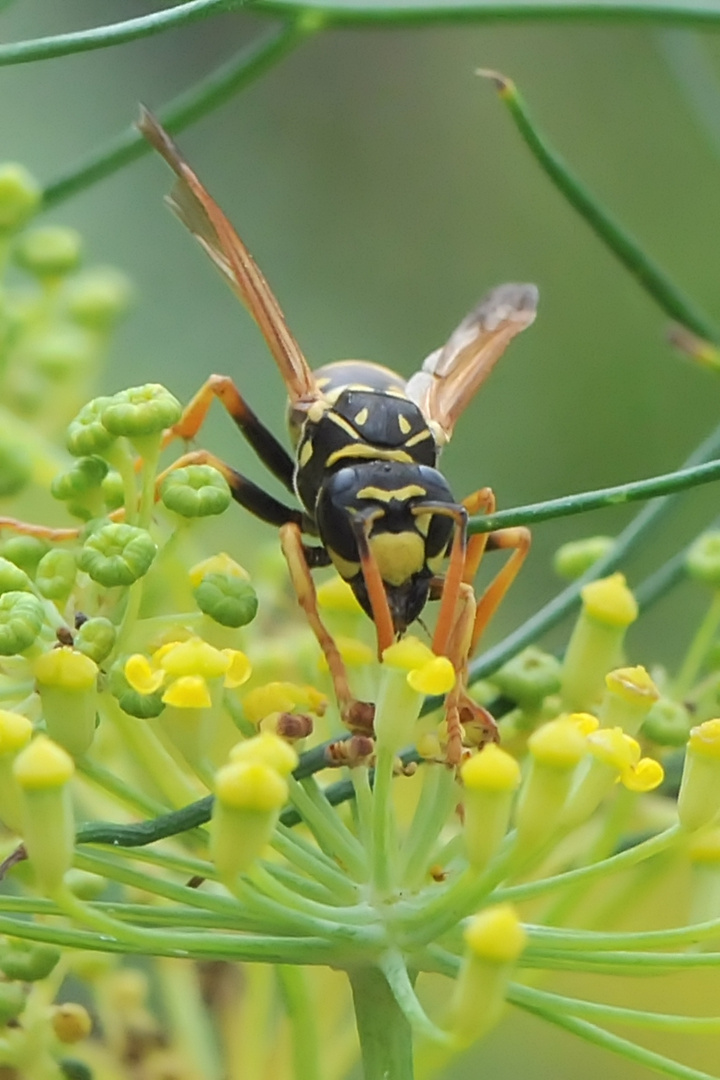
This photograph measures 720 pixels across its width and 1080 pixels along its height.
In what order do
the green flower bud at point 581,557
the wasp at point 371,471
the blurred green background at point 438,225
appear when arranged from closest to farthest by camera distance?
the wasp at point 371,471 → the green flower bud at point 581,557 → the blurred green background at point 438,225

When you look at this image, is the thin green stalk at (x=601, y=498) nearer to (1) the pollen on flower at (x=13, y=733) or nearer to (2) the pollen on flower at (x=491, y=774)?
(2) the pollen on flower at (x=491, y=774)

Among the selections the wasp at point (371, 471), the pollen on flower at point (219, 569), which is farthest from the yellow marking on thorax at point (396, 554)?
the pollen on flower at point (219, 569)

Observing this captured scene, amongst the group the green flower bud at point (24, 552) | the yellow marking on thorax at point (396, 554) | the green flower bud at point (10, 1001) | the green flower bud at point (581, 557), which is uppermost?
the green flower bud at point (24, 552)

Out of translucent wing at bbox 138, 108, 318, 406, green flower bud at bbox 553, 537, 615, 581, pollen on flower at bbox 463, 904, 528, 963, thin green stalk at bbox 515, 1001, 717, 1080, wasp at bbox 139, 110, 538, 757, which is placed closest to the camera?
pollen on flower at bbox 463, 904, 528, 963

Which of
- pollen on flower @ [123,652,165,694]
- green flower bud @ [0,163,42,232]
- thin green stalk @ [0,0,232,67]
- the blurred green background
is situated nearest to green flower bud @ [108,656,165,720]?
pollen on flower @ [123,652,165,694]

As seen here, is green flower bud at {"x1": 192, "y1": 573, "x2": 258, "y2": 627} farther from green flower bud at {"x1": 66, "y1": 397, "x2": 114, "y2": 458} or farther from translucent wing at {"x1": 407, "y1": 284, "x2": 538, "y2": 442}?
translucent wing at {"x1": 407, "y1": 284, "x2": 538, "y2": 442}

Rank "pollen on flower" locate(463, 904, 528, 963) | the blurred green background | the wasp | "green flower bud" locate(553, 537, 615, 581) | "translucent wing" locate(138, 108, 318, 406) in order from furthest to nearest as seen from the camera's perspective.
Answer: the blurred green background → "translucent wing" locate(138, 108, 318, 406) → "green flower bud" locate(553, 537, 615, 581) → the wasp → "pollen on flower" locate(463, 904, 528, 963)

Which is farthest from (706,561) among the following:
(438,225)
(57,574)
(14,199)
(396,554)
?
(438,225)
